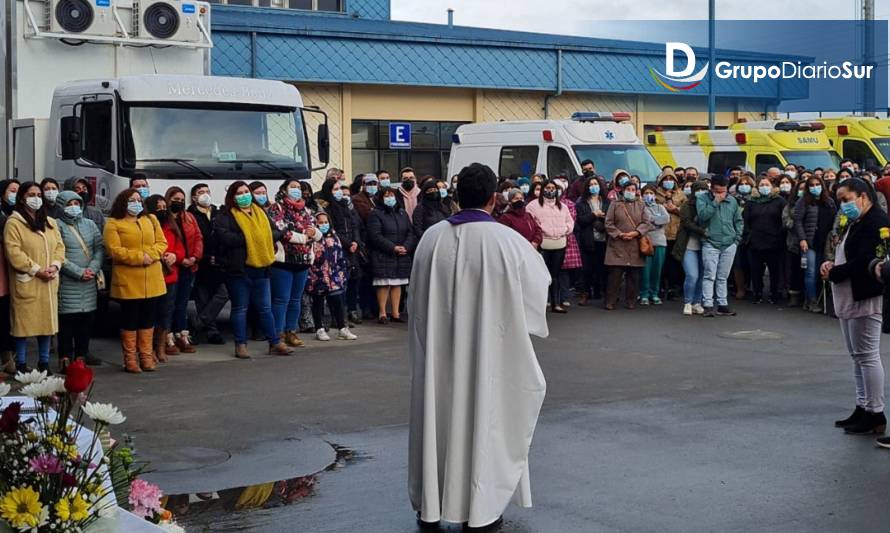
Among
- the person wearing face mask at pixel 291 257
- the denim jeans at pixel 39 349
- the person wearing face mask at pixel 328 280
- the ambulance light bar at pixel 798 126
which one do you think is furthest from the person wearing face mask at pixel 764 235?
the denim jeans at pixel 39 349

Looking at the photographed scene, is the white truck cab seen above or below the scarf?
above

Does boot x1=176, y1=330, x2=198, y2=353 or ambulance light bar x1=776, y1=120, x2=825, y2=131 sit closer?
boot x1=176, y1=330, x2=198, y2=353

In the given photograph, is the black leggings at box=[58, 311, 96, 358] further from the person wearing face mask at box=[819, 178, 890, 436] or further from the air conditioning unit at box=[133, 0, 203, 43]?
the person wearing face mask at box=[819, 178, 890, 436]

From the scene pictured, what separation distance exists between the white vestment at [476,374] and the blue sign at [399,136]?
22330mm

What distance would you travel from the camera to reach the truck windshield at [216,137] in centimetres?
1488

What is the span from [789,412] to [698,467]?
7.51ft

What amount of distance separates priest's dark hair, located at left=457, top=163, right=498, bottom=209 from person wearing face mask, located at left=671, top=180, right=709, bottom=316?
1116cm

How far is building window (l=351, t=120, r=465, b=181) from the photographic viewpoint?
29453mm

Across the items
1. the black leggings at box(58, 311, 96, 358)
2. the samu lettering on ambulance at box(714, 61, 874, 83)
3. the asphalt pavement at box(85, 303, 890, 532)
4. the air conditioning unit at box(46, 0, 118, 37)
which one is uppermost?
the samu lettering on ambulance at box(714, 61, 874, 83)

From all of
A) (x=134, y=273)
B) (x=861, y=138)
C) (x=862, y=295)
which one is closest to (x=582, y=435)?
(x=862, y=295)

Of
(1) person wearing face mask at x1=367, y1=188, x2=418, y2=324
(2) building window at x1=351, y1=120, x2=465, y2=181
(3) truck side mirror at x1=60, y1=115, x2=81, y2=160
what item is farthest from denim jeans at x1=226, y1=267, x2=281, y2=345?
(2) building window at x1=351, y1=120, x2=465, y2=181

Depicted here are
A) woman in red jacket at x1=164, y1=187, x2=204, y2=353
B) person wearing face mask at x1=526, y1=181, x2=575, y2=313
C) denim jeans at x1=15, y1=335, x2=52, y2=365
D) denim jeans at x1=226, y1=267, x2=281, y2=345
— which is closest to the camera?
denim jeans at x1=15, y1=335, x2=52, y2=365

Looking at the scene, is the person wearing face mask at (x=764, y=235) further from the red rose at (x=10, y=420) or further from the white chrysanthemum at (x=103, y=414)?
the red rose at (x=10, y=420)

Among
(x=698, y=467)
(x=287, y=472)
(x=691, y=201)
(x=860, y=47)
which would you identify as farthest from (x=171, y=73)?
(x=860, y=47)
